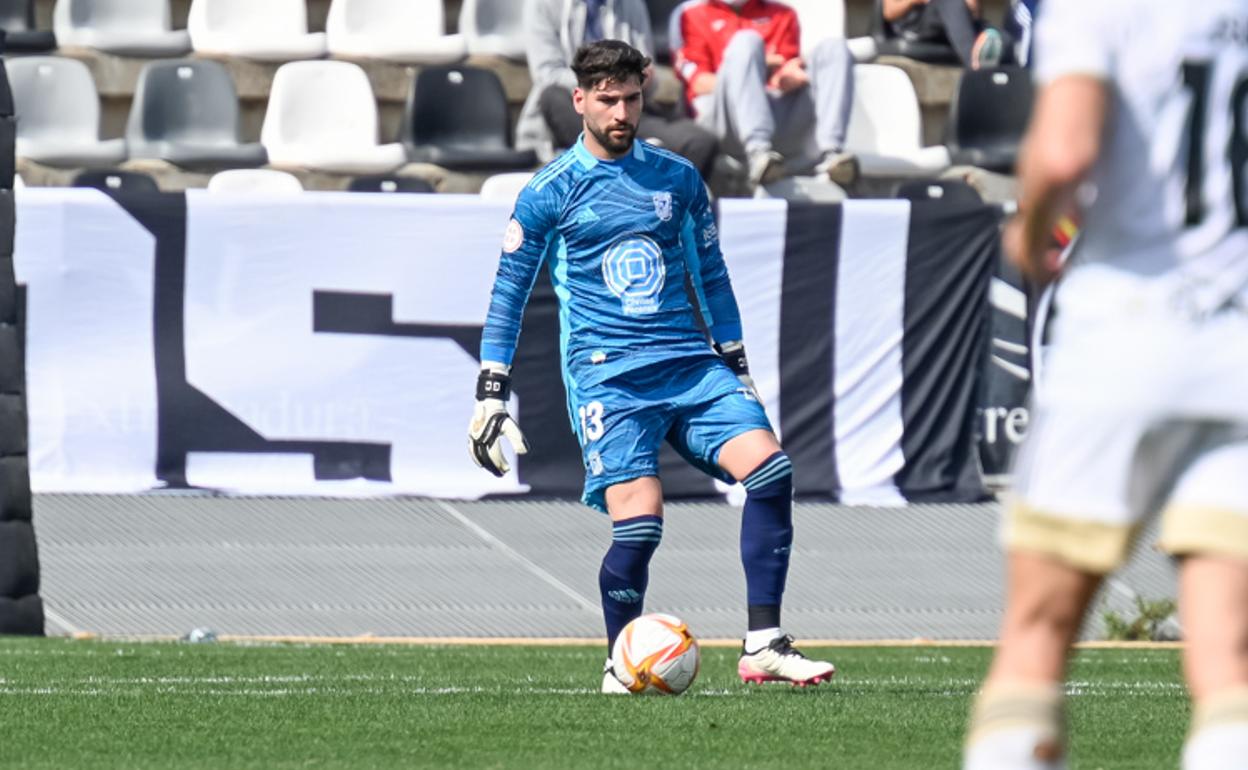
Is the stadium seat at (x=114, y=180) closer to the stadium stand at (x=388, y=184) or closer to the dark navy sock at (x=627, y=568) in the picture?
the stadium stand at (x=388, y=184)

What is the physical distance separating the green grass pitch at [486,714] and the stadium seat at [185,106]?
633 cm

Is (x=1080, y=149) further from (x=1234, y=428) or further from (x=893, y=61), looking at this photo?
(x=893, y=61)

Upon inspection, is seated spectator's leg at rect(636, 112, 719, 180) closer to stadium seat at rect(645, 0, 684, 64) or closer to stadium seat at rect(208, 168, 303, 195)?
stadium seat at rect(208, 168, 303, 195)

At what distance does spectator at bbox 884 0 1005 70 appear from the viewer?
16531mm

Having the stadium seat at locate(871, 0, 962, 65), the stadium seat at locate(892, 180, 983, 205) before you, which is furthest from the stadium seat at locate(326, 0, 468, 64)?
the stadium seat at locate(892, 180, 983, 205)

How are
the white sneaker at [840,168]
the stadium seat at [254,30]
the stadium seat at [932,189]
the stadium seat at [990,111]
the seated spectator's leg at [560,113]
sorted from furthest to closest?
1. the stadium seat at [990,111]
2. the stadium seat at [254,30]
3. the white sneaker at [840,168]
4. the stadium seat at [932,189]
5. the seated spectator's leg at [560,113]

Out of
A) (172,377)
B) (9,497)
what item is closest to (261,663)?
(9,497)

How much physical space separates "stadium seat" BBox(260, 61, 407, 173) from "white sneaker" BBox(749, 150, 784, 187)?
2553 mm

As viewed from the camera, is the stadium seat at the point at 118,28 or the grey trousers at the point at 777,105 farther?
the stadium seat at the point at 118,28

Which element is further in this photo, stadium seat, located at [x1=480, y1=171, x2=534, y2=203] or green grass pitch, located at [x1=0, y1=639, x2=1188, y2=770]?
stadium seat, located at [x1=480, y1=171, x2=534, y2=203]

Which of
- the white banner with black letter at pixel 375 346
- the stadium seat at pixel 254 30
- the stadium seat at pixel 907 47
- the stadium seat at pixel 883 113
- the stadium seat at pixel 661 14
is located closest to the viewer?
the white banner with black letter at pixel 375 346

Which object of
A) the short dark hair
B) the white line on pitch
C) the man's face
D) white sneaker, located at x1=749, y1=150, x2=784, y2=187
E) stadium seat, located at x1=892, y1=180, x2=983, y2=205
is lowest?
the white line on pitch

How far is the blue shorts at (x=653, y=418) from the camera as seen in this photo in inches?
299

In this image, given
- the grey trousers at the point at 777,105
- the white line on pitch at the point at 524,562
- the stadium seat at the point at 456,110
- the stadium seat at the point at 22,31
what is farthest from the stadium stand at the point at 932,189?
the stadium seat at the point at 22,31
